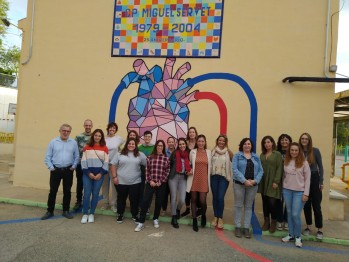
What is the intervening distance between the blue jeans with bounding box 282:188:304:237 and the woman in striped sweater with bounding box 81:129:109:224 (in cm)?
290

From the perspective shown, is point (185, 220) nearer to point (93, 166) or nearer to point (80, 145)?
point (93, 166)

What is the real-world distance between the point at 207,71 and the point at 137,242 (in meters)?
3.69

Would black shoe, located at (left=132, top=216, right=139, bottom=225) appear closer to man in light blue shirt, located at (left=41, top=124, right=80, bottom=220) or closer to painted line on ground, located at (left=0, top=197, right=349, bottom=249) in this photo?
painted line on ground, located at (left=0, top=197, right=349, bottom=249)

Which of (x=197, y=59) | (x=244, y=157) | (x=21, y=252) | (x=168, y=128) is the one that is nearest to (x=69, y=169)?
(x=21, y=252)

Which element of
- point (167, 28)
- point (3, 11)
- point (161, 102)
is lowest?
point (161, 102)

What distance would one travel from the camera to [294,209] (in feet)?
13.9

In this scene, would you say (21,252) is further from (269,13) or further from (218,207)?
(269,13)

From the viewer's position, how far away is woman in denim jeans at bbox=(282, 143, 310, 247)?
167 inches

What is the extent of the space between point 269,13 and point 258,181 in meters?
3.57

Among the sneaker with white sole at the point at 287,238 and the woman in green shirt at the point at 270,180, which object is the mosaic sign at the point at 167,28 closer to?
the woman in green shirt at the point at 270,180

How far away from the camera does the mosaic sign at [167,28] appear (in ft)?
20.3

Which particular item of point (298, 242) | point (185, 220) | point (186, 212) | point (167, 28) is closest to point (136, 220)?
point (185, 220)

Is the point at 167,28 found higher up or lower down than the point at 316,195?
higher up

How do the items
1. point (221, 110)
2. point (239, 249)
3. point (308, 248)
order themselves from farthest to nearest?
point (221, 110) → point (308, 248) → point (239, 249)
